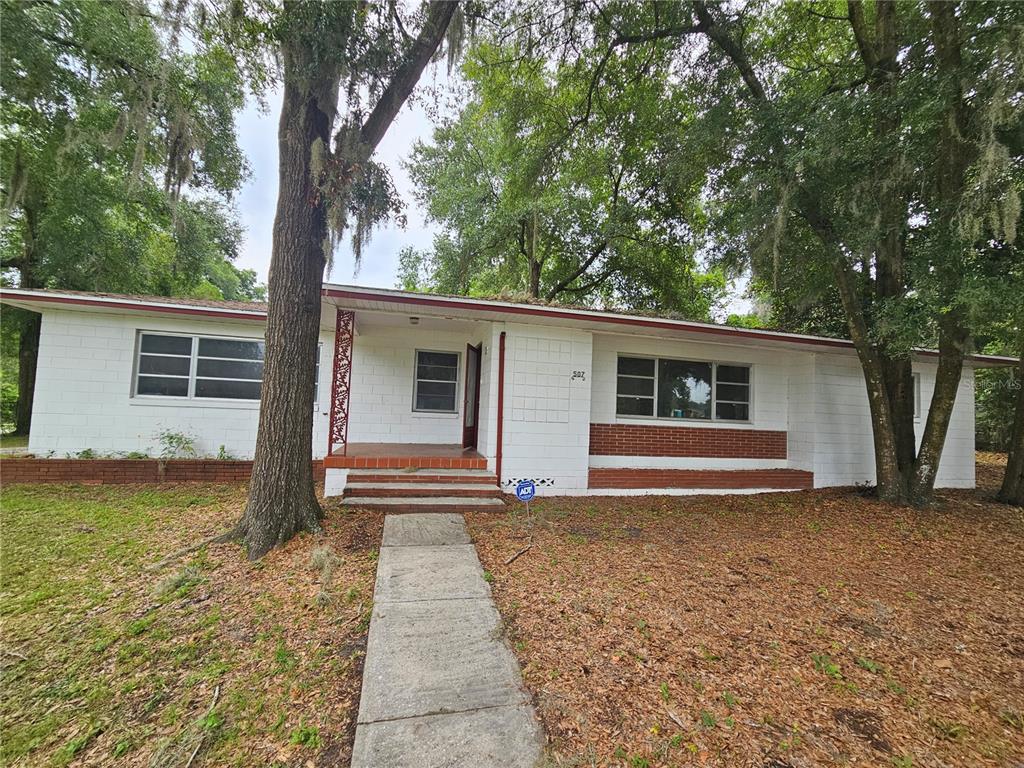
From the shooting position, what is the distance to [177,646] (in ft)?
8.62

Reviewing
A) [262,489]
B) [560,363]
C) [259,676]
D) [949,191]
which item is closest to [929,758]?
[259,676]

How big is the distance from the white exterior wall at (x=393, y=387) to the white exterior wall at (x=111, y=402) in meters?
1.79

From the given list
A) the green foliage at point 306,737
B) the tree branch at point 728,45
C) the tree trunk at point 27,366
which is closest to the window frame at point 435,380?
the tree branch at point 728,45

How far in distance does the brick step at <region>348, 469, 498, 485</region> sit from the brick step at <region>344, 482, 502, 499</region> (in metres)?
0.04

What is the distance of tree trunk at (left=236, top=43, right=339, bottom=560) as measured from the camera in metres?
4.18

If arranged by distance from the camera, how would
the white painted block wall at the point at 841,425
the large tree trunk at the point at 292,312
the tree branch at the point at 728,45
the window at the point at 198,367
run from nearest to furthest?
the large tree trunk at the point at 292,312 → the tree branch at the point at 728,45 → the window at the point at 198,367 → the white painted block wall at the point at 841,425

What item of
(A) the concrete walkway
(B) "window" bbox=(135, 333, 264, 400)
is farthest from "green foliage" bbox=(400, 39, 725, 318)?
(A) the concrete walkway

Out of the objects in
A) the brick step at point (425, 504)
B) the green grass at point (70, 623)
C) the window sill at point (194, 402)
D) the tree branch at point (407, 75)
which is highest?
the tree branch at point (407, 75)

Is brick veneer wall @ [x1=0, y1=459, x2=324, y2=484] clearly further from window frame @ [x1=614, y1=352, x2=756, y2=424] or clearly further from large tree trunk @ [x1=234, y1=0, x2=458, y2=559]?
window frame @ [x1=614, y1=352, x2=756, y2=424]

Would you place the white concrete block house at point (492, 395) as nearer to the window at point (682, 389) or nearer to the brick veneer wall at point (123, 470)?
the window at point (682, 389)

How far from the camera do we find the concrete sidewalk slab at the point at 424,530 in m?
4.34

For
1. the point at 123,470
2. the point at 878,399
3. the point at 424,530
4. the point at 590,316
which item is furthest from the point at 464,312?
the point at 878,399

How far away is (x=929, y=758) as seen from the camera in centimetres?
188

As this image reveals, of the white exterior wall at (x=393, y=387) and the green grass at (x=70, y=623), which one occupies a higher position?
the white exterior wall at (x=393, y=387)
